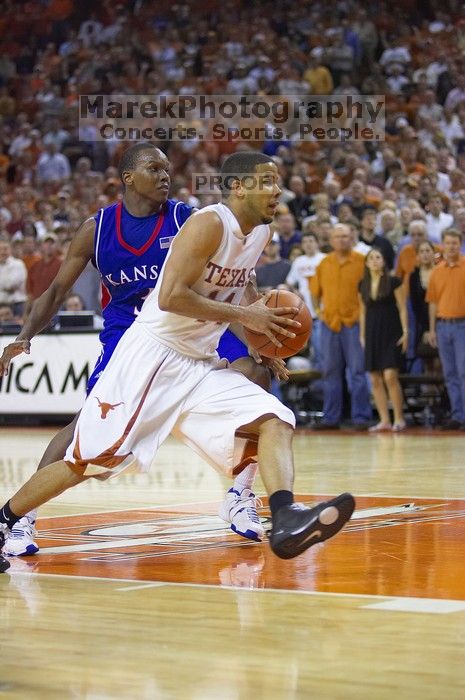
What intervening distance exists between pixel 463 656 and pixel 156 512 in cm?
383

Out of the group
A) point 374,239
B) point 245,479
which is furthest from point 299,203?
point 245,479

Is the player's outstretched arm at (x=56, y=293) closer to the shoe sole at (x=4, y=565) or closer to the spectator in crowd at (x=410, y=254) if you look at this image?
the shoe sole at (x=4, y=565)

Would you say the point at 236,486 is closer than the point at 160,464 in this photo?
Yes

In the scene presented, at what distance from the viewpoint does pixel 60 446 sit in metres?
5.74

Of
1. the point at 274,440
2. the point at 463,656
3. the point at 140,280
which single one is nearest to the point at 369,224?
the point at 140,280

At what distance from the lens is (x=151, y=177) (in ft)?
19.5

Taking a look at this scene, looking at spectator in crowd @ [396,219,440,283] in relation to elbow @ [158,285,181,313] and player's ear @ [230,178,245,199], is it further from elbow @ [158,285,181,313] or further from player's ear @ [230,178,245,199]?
elbow @ [158,285,181,313]

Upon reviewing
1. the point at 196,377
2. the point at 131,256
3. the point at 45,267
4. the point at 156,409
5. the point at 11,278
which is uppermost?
the point at 45,267

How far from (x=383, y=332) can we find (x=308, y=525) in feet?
29.9

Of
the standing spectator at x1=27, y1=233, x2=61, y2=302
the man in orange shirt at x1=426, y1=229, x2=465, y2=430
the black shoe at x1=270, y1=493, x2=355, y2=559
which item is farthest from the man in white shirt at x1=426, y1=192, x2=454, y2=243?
the black shoe at x1=270, y1=493, x2=355, y2=559

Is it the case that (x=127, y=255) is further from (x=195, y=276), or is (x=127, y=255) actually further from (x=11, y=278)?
(x=11, y=278)

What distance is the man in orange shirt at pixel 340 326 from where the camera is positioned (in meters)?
13.8

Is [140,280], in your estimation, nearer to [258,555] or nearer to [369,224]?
[258,555]
